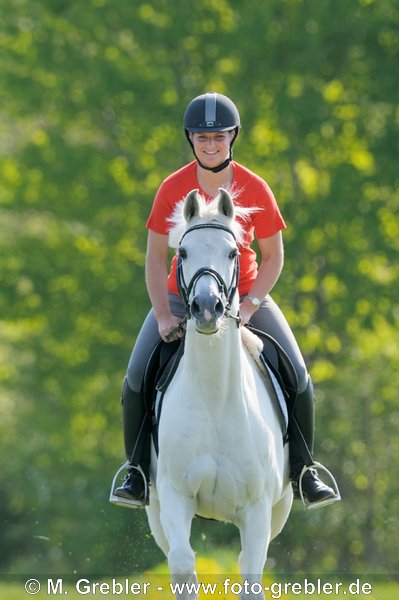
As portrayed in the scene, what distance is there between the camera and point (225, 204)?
28.2 feet

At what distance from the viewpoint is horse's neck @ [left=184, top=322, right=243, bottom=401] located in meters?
8.44

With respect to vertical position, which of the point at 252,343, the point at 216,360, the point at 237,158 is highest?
the point at 237,158

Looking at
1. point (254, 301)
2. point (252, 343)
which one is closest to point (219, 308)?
point (254, 301)

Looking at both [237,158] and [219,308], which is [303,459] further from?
[237,158]

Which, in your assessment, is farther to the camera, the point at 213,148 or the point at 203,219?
the point at 213,148

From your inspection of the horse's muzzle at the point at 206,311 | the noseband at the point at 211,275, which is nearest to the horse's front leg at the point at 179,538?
the noseband at the point at 211,275

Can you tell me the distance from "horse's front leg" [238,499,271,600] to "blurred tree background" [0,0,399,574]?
13.6 metres

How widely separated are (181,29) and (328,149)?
10.5 feet

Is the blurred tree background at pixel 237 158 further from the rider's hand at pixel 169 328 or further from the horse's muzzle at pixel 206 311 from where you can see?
the horse's muzzle at pixel 206 311

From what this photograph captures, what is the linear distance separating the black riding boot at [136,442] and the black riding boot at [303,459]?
1055 millimetres

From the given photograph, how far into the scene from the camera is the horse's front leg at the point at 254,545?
8672 mm

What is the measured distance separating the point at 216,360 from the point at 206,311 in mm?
761

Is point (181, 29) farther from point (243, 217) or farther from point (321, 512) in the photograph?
point (243, 217)

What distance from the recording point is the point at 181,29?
23469 millimetres
